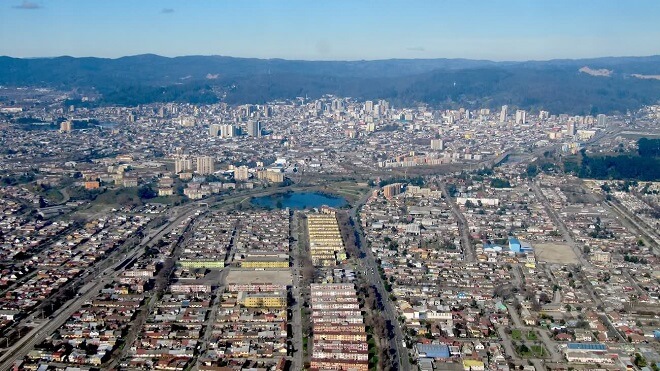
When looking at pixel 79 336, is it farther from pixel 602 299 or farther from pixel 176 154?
pixel 176 154

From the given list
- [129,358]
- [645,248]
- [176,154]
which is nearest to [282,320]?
[129,358]

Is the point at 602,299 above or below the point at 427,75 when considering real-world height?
below

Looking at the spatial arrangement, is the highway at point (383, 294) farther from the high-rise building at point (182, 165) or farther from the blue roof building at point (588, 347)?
the high-rise building at point (182, 165)

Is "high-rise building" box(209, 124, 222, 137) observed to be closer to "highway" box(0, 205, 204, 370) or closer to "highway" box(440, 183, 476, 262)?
"highway" box(440, 183, 476, 262)

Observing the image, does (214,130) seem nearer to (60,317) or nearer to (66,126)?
(66,126)

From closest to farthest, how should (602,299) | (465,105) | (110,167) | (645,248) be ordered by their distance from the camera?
(602,299)
(645,248)
(110,167)
(465,105)

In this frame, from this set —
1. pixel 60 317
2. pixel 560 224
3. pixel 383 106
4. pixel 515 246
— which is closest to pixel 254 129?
pixel 383 106
